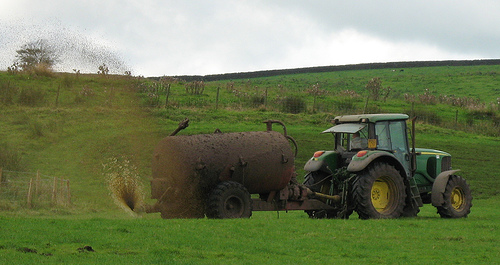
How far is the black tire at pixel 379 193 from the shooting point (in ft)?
52.1

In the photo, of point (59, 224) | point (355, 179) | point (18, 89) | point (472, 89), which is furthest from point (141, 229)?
point (472, 89)

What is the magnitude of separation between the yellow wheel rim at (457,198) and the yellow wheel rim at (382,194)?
7.29ft

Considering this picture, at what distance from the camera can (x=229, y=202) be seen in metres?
14.8

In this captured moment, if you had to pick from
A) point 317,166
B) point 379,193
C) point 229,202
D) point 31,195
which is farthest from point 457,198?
point 31,195

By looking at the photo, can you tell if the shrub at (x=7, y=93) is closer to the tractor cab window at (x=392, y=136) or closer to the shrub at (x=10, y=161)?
Answer: the shrub at (x=10, y=161)

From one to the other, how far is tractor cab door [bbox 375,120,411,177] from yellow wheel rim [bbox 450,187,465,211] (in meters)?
1.50

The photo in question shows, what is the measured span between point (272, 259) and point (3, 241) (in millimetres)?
4298

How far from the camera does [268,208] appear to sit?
1577 cm

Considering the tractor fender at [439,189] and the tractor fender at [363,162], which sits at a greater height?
the tractor fender at [363,162]

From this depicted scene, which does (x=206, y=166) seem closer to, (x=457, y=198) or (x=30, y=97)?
(x=457, y=198)

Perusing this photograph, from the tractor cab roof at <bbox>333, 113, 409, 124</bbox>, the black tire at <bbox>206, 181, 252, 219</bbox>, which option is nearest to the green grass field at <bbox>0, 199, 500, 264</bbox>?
the black tire at <bbox>206, 181, 252, 219</bbox>

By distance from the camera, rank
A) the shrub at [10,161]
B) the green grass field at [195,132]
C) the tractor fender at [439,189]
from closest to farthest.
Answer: the green grass field at [195,132] < the tractor fender at [439,189] < the shrub at [10,161]

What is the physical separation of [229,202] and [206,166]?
98 centimetres

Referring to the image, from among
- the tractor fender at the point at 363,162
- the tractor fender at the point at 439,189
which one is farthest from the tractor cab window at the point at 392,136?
the tractor fender at the point at 439,189
